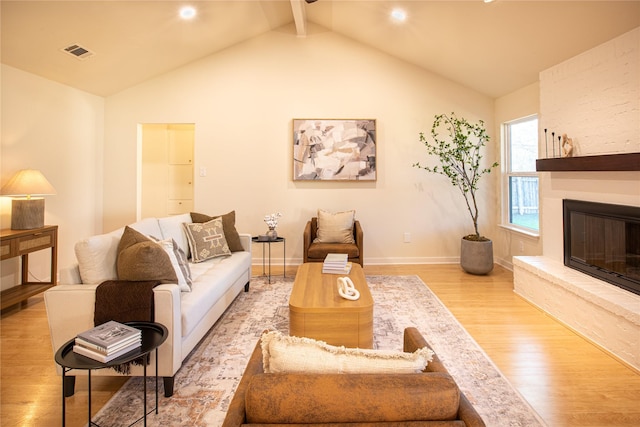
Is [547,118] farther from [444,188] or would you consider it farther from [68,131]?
[68,131]

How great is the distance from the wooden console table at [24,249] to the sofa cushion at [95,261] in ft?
5.22

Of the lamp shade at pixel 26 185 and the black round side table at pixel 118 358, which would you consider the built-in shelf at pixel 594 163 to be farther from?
the lamp shade at pixel 26 185

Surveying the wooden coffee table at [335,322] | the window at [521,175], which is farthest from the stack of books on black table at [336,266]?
the window at [521,175]

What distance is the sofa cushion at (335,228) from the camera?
4574mm

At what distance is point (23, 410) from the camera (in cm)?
196

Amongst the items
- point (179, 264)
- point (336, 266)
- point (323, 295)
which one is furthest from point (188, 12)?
point (323, 295)

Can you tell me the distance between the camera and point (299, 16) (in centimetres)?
446

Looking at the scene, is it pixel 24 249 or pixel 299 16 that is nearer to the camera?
pixel 24 249

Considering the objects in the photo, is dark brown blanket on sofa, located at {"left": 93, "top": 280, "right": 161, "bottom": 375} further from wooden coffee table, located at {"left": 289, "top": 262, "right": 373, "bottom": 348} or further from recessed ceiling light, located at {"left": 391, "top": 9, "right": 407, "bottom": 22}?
recessed ceiling light, located at {"left": 391, "top": 9, "right": 407, "bottom": 22}

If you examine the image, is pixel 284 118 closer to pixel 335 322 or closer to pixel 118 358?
pixel 335 322

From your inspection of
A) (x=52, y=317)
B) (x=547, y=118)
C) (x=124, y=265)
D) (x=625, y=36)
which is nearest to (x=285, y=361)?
(x=124, y=265)

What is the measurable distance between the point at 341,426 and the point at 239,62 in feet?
17.1

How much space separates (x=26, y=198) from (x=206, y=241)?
1.91m

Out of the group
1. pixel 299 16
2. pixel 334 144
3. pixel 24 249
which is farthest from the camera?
pixel 334 144
